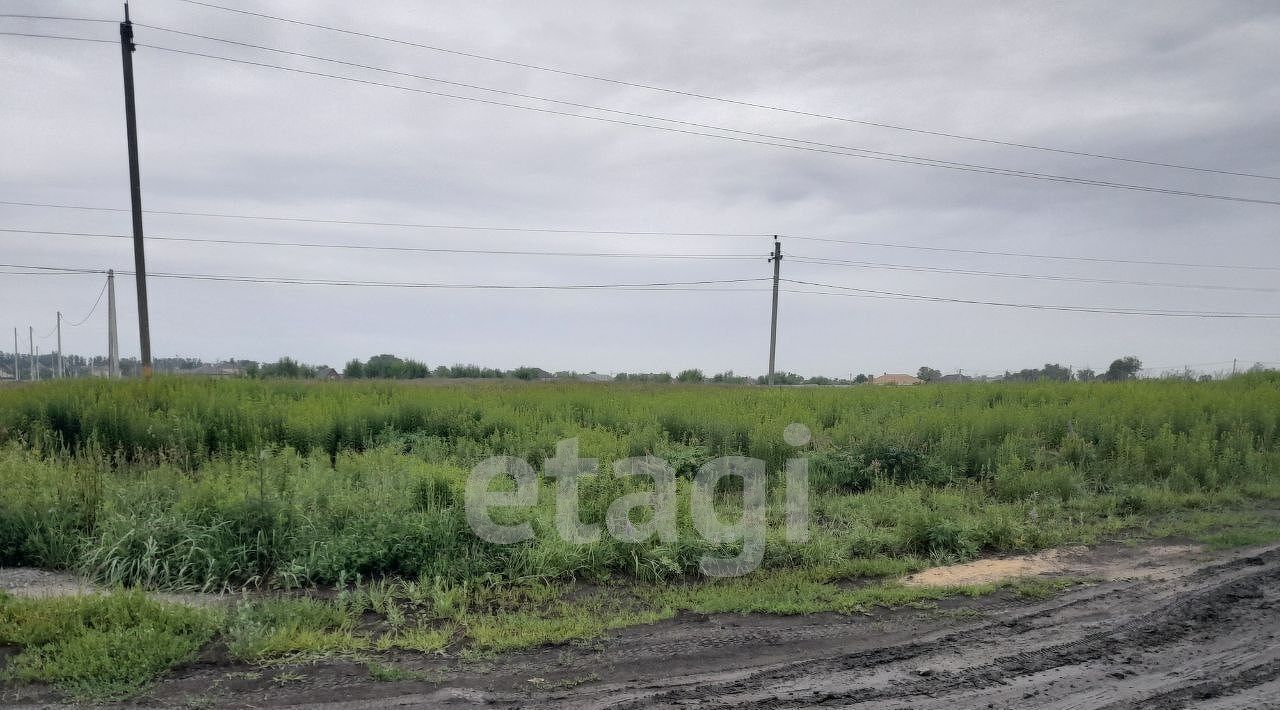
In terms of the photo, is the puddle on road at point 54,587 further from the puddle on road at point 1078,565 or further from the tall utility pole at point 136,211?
the tall utility pole at point 136,211

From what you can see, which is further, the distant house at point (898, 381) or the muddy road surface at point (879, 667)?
the distant house at point (898, 381)

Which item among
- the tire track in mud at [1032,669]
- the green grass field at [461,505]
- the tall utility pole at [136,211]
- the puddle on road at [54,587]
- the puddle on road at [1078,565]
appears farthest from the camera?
the tall utility pole at [136,211]

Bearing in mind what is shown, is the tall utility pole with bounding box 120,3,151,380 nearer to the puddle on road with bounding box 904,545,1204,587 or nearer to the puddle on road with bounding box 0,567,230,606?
the puddle on road with bounding box 0,567,230,606

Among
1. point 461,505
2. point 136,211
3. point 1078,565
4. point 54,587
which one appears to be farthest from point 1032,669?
point 136,211

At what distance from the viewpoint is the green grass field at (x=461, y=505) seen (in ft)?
17.4

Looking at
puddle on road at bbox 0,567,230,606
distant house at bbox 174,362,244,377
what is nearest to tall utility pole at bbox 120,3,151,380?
distant house at bbox 174,362,244,377

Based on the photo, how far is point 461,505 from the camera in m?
7.29

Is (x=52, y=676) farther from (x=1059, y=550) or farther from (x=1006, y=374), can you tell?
(x=1006, y=374)

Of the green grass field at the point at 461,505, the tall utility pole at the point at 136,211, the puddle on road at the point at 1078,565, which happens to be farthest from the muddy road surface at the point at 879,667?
the tall utility pole at the point at 136,211

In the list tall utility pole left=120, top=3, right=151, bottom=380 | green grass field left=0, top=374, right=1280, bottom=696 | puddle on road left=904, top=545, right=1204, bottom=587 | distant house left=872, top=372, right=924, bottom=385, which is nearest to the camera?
green grass field left=0, top=374, right=1280, bottom=696

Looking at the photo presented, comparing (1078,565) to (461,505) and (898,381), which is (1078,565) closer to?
(461,505)

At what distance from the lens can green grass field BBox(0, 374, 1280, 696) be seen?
5.30m

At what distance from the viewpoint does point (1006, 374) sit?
108 ft

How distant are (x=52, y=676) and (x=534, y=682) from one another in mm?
2855
